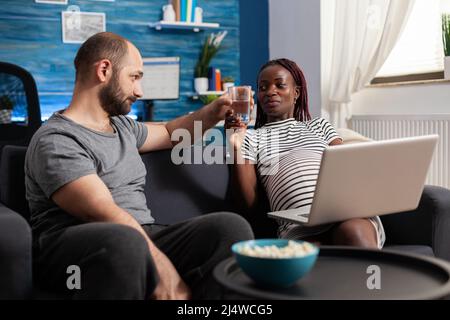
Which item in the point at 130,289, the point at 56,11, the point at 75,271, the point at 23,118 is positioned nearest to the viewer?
the point at 130,289

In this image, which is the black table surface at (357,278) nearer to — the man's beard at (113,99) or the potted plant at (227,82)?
the man's beard at (113,99)

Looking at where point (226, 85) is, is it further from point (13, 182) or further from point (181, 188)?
point (13, 182)

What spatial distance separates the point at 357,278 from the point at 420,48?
285 centimetres

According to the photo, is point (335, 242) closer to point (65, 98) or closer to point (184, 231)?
point (184, 231)

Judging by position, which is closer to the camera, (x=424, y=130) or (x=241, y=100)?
(x=241, y=100)

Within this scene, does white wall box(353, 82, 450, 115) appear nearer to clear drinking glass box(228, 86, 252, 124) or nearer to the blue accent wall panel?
the blue accent wall panel

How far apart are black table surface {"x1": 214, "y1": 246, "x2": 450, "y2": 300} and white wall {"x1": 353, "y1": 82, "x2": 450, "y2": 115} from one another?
2270mm

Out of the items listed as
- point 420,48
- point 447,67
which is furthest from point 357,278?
point 420,48

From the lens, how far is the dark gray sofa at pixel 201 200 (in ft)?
6.58

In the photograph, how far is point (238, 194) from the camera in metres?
2.23

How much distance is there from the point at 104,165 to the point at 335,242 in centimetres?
75

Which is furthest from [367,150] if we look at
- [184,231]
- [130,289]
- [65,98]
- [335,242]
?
[65,98]

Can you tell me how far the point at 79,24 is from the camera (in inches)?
178

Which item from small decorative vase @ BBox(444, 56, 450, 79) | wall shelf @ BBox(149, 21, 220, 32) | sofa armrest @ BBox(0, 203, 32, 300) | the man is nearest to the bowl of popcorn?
the man
